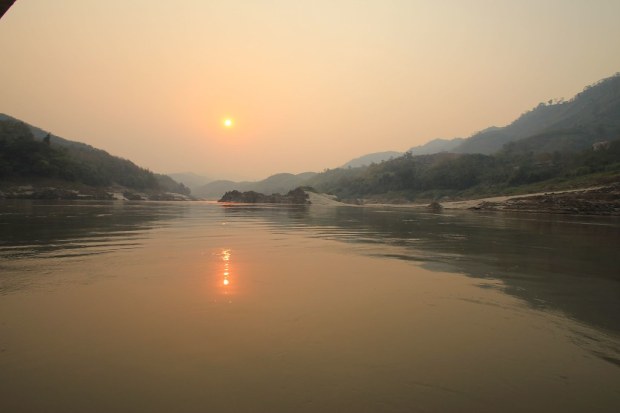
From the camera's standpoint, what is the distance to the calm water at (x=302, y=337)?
316 centimetres

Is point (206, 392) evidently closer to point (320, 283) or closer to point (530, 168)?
point (320, 283)

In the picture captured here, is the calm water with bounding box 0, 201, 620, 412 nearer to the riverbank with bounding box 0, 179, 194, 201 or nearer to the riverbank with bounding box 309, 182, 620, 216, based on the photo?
the riverbank with bounding box 309, 182, 620, 216

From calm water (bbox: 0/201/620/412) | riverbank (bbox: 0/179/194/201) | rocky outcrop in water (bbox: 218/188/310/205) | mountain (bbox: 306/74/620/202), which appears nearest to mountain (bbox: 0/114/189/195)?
riverbank (bbox: 0/179/194/201)

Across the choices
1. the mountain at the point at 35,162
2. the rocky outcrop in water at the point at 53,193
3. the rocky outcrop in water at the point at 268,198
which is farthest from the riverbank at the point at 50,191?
the rocky outcrop in water at the point at 268,198

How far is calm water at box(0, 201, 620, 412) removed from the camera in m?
3.16

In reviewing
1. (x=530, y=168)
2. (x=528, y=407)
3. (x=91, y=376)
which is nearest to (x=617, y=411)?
(x=528, y=407)

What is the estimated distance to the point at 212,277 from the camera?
7848 millimetres

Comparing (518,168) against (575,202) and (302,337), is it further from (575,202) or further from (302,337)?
(302,337)

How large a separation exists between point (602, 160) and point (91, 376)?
8364 cm

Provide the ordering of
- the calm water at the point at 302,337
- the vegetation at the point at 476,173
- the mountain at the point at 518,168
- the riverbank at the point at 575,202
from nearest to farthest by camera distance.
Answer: the calm water at the point at 302,337 < the riverbank at the point at 575,202 < the mountain at the point at 518,168 < the vegetation at the point at 476,173

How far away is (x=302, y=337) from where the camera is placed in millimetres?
4488

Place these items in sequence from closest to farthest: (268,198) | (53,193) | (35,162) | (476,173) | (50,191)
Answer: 1. (50,191)
2. (53,193)
3. (35,162)
4. (268,198)
5. (476,173)

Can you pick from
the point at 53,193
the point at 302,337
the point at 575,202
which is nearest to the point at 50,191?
the point at 53,193

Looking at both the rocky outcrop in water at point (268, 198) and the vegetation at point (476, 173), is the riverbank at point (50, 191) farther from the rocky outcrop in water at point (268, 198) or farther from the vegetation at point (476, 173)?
the vegetation at point (476, 173)
